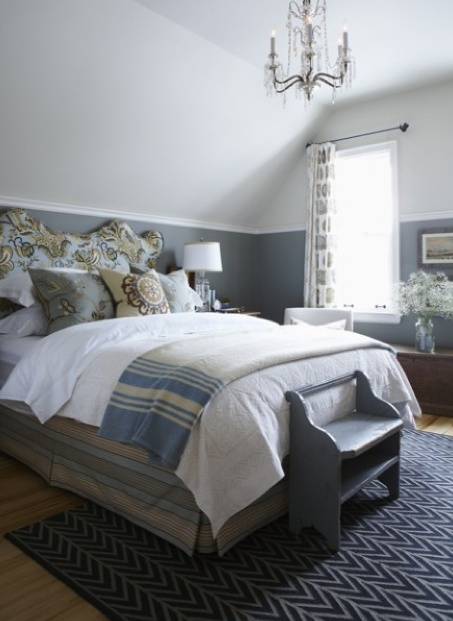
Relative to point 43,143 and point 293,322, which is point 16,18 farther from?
point 293,322

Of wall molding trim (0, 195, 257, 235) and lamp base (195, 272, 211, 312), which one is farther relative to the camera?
lamp base (195, 272, 211, 312)

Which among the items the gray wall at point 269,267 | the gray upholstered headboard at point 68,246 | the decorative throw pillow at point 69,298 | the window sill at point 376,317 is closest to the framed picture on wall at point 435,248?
the gray wall at point 269,267

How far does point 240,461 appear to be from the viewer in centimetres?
176

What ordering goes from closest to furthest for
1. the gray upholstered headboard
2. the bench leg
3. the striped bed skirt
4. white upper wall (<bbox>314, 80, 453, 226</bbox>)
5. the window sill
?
1. the striped bed skirt
2. the bench leg
3. the gray upholstered headboard
4. white upper wall (<bbox>314, 80, 453, 226</bbox>)
5. the window sill

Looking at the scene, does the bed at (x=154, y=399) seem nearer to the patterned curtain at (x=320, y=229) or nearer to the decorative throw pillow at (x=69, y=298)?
the decorative throw pillow at (x=69, y=298)

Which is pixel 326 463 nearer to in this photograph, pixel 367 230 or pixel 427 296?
pixel 427 296

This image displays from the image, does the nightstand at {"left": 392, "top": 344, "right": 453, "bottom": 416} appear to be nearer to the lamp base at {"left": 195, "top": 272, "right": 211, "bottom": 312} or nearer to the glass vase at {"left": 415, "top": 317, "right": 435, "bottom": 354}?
the glass vase at {"left": 415, "top": 317, "right": 435, "bottom": 354}

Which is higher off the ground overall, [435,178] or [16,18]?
[16,18]

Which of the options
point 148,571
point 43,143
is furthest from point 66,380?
point 43,143

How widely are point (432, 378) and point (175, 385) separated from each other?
9.27 ft

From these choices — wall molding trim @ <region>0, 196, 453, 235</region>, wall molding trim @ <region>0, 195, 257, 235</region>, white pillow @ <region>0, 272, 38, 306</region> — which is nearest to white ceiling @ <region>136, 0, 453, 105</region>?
wall molding trim @ <region>0, 196, 453, 235</region>

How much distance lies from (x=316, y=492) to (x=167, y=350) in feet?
2.83

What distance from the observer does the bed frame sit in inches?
74.0

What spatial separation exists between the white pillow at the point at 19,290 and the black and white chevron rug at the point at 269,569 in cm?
132
